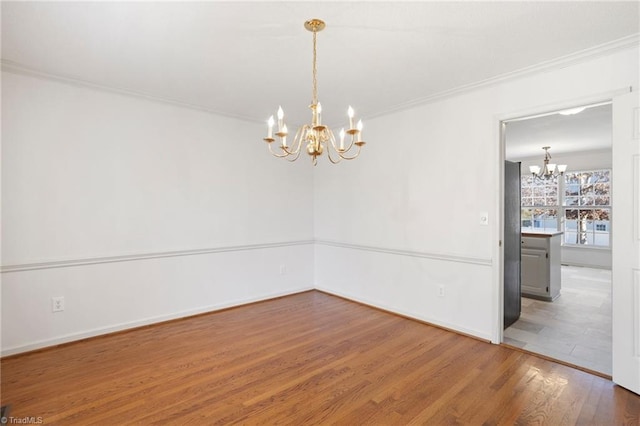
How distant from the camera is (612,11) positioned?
1979 millimetres

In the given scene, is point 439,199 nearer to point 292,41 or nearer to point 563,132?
point 292,41

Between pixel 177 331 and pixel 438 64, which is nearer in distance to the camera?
pixel 438 64

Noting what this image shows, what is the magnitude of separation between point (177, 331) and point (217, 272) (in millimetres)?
852

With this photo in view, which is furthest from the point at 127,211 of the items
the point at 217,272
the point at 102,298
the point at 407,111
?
the point at 407,111

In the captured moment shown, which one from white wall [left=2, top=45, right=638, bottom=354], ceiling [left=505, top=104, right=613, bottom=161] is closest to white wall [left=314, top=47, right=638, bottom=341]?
white wall [left=2, top=45, right=638, bottom=354]

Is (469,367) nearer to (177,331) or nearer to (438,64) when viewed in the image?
(438,64)

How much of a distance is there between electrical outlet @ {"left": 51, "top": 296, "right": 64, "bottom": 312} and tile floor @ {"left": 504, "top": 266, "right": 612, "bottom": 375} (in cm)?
425

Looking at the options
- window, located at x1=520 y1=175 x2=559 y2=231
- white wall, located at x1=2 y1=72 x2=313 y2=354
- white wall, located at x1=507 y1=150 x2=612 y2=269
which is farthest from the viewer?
window, located at x1=520 y1=175 x2=559 y2=231

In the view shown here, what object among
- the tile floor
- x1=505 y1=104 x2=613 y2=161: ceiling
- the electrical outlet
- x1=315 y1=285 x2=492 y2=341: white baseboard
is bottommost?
the tile floor

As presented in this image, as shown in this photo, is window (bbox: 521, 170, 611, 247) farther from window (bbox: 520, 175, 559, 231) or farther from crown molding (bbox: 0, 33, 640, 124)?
crown molding (bbox: 0, 33, 640, 124)

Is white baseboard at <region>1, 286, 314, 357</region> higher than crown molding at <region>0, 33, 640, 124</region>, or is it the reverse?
crown molding at <region>0, 33, 640, 124</region>

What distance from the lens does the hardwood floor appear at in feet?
6.61

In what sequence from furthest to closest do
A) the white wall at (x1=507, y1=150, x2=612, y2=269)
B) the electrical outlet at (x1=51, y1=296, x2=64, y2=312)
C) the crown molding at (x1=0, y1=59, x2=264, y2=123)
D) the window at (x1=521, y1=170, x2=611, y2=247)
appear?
1. the window at (x1=521, y1=170, x2=611, y2=247)
2. the white wall at (x1=507, y1=150, x2=612, y2=269)
3. the electrical outlet at (x1=51, y1=296, x2=64, y2=312)
4. the crown molding at (x1=0, y1=59, x2=264, y2=123)

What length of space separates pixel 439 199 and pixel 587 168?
19.4 ft
